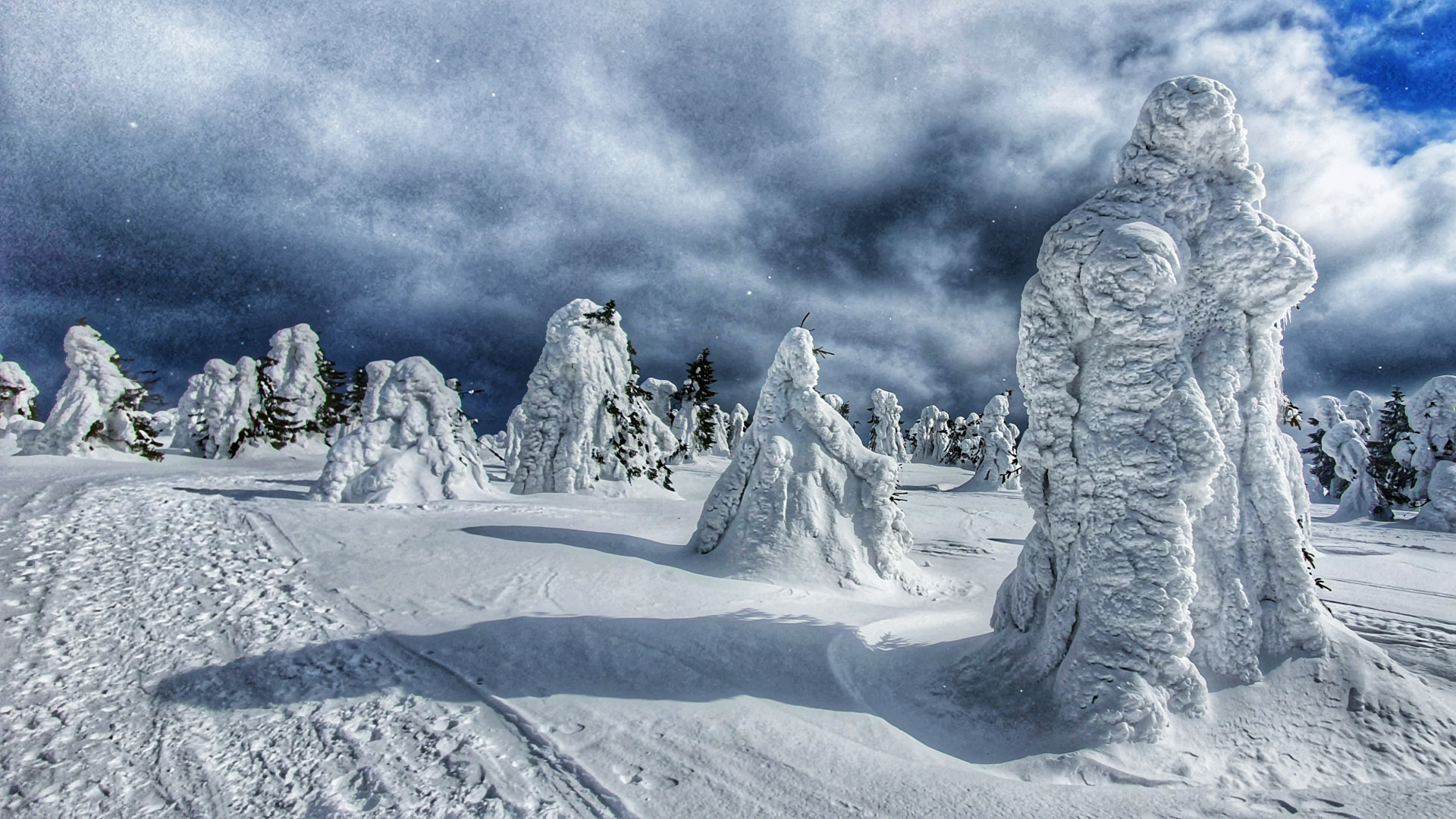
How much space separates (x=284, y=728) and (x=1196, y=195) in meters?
8.88

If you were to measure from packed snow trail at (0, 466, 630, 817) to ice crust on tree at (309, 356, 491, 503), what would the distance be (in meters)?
4.99

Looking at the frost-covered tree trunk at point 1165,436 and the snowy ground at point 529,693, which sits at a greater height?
the frost-covered tree trunk at point 1165,436

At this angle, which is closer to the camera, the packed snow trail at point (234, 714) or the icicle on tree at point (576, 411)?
the packed snow trail at point (234, 714)

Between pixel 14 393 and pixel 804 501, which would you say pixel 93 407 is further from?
pixel 804 501

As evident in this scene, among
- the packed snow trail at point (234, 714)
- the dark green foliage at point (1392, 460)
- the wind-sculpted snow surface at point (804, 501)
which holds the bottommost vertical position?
the packed snow trail at point (234, 714)

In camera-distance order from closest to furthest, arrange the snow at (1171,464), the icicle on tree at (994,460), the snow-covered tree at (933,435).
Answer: the snow at (1171,464) < the icicle on tree at (994,460) < the snow-covered tree at (933,435)

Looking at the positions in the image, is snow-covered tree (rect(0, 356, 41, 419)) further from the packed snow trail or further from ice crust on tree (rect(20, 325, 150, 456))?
the packed snow trail

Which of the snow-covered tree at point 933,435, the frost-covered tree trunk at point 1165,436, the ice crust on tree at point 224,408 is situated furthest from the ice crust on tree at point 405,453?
the snow-covered tree at point 933,435

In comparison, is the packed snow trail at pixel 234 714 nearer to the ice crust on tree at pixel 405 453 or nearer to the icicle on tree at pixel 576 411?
the ice crust on tree at pixel 405 453

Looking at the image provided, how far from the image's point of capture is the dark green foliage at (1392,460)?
934 inches

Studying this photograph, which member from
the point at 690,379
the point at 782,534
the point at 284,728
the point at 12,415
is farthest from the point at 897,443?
the point at 12,415

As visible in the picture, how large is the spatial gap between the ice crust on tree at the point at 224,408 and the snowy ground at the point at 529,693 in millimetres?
19321

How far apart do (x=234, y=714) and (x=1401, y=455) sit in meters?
34.2

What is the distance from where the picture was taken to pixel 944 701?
5.45 meters
